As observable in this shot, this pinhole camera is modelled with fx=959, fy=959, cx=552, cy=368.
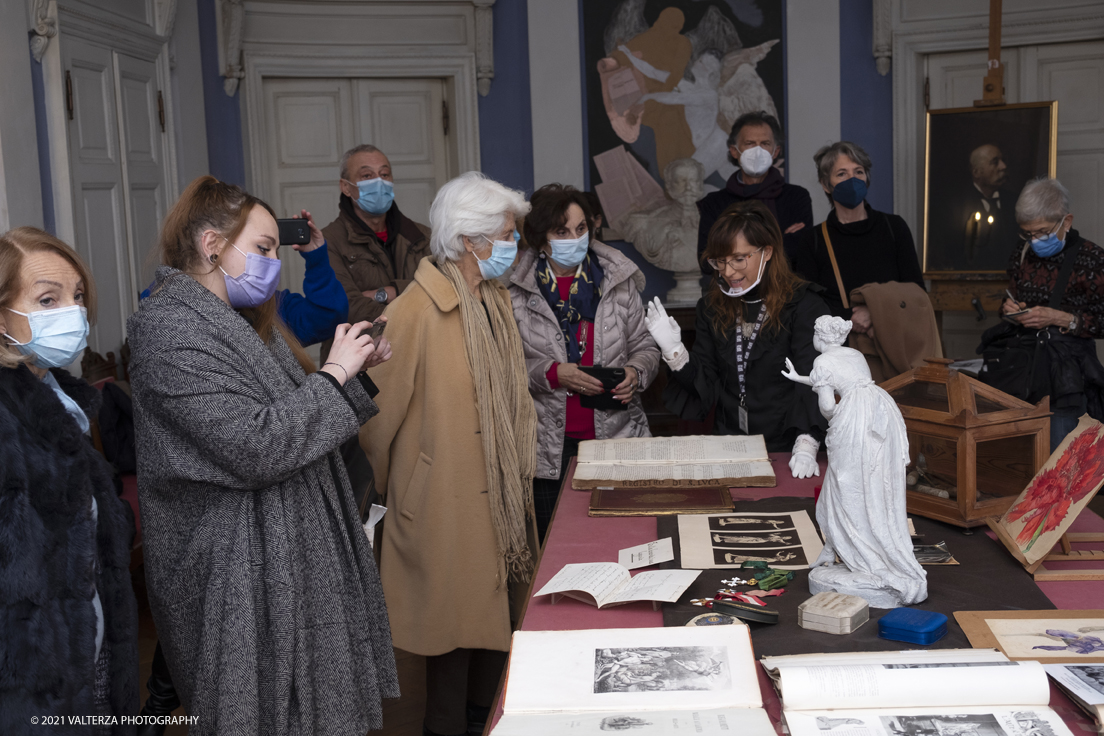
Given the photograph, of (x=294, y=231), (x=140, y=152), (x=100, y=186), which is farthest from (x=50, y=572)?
(x=140, y=152)

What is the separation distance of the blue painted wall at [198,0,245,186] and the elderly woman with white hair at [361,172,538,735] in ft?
13.0

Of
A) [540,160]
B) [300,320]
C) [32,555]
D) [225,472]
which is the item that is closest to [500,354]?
[300,320]

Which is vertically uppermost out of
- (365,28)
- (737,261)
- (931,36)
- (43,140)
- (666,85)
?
(365,28)

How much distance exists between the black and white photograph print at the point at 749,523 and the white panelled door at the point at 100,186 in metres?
3.70

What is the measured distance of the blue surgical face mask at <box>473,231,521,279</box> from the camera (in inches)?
116

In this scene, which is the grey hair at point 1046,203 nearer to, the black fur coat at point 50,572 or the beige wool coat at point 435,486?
the beige wool coat at point 435,486

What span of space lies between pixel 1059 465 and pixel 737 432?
1.13 m

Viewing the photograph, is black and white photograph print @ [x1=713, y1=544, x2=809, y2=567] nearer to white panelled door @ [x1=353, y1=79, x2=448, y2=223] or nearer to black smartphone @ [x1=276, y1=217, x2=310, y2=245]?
black smartphone @ [x1=276, y1=217, x2=310, y2=245]

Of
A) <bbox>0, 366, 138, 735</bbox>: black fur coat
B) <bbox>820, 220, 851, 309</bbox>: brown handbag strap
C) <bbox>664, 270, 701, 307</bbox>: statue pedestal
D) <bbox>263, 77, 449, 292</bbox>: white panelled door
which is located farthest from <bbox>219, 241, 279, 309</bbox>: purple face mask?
<bbox>263, 77, 449, 292</bbox>: white panelled door

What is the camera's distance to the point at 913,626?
1644mm

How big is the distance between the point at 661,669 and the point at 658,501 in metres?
0.98

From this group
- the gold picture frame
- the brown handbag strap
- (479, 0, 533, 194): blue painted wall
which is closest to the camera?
the brown handbag strap

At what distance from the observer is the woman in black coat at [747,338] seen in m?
3.02

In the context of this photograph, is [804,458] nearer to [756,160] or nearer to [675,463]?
[675,463]
